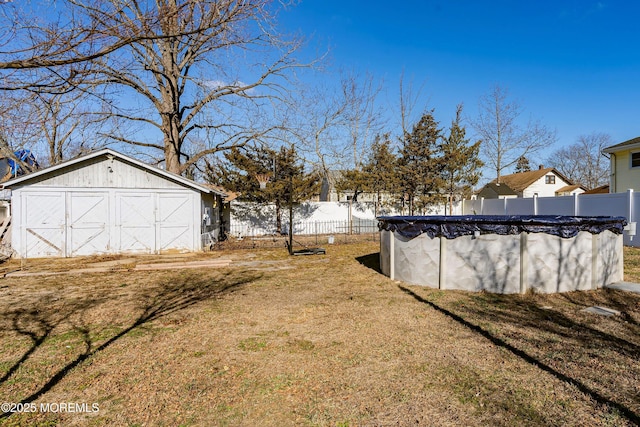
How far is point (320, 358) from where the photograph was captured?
352 centimetres

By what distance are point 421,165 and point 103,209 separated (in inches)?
691

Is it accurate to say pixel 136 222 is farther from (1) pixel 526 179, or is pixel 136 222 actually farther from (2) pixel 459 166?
(1) pixel 526 179

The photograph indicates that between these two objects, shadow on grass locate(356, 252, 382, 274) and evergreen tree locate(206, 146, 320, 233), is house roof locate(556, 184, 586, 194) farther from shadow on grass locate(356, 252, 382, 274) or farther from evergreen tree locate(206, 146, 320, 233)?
shadow on grass locate(356, 252, 382, 274)

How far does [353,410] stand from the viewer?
2.59 meters

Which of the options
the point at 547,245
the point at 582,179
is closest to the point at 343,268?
the point at 547,245

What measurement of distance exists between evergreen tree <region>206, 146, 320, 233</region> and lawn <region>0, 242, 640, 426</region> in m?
10.7

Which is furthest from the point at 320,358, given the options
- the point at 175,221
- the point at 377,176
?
the point at 377,176

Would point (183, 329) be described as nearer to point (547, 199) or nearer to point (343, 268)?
point (343, 268)

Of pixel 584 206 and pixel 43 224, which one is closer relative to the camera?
pixel 43 224

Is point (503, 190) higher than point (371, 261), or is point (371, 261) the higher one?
point (503, 190)

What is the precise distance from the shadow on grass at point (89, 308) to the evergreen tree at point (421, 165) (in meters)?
15.4

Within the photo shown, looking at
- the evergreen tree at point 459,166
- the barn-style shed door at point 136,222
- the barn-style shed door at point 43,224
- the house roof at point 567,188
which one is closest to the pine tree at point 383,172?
the evergreen tree at point 459,166

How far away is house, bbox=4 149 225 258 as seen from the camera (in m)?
10.8

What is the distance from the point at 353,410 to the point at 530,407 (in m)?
1.40
